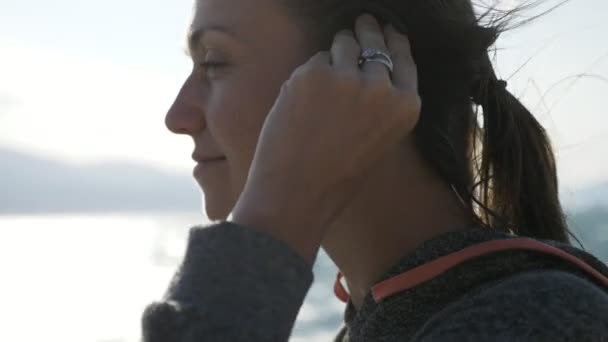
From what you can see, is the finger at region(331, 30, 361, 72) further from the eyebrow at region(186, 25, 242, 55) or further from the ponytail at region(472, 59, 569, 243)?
the ponytail at region(472, 59, 569, 243)

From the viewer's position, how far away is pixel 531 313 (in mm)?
1375

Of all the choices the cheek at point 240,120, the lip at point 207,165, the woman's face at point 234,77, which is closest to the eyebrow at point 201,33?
the woman's face at point 234,77

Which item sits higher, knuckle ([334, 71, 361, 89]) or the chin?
knuckle ([334, 71, 361, 89])

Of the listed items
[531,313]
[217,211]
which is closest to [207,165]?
[217,211]

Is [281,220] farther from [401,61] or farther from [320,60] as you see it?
[401,61]

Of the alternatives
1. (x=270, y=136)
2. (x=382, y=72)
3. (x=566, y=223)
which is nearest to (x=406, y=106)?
(x=382, y=72)

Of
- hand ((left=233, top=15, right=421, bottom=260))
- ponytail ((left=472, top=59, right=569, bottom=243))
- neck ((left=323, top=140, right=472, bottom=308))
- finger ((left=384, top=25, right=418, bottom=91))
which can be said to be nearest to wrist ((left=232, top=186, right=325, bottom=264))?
hand ((left=233, top=15, right=421, bottom=260))

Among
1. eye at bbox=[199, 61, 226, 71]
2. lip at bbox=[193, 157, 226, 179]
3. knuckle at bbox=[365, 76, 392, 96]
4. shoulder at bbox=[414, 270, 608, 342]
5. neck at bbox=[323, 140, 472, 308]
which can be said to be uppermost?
eye at bbox=[199, 61, 226, 71]

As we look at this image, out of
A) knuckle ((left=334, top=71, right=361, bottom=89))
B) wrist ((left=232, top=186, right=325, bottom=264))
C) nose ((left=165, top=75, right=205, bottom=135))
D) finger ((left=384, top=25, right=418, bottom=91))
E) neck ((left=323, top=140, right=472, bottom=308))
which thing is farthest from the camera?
nose ((left=165, top=75, right=205, bottom=135))

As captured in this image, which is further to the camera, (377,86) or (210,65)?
(210,65)

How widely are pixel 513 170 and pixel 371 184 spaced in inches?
16.7

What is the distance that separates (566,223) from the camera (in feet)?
7.20

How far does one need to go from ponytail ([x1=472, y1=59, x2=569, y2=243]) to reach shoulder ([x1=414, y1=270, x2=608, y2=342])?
23.6 inches

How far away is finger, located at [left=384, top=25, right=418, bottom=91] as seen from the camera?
5.20 feet
